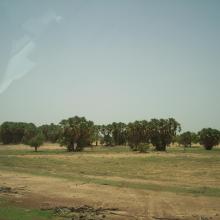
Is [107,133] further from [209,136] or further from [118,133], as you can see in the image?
[209,136]

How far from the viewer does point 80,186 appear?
89.8 ft

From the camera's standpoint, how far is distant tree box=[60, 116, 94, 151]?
9495cm

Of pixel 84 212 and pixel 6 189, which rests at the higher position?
pixel 6 189

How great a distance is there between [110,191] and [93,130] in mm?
76548

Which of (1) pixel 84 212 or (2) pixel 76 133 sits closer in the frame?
(1) pixel 84 212

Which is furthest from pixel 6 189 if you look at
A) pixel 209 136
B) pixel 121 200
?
pixel 209 136

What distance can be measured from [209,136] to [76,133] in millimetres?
41166

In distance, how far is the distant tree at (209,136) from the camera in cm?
11203

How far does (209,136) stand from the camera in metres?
112

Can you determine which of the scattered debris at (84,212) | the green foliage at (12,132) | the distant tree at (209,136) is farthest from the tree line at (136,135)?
the scattered debris at (84,212)

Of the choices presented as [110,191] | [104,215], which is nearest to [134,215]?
[104,215]

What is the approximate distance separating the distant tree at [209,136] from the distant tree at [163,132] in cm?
1023

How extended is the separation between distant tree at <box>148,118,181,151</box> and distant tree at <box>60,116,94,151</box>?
1794cm

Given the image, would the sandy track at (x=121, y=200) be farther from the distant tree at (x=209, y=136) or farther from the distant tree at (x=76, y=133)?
the distant tree at (x=209, y=136)
